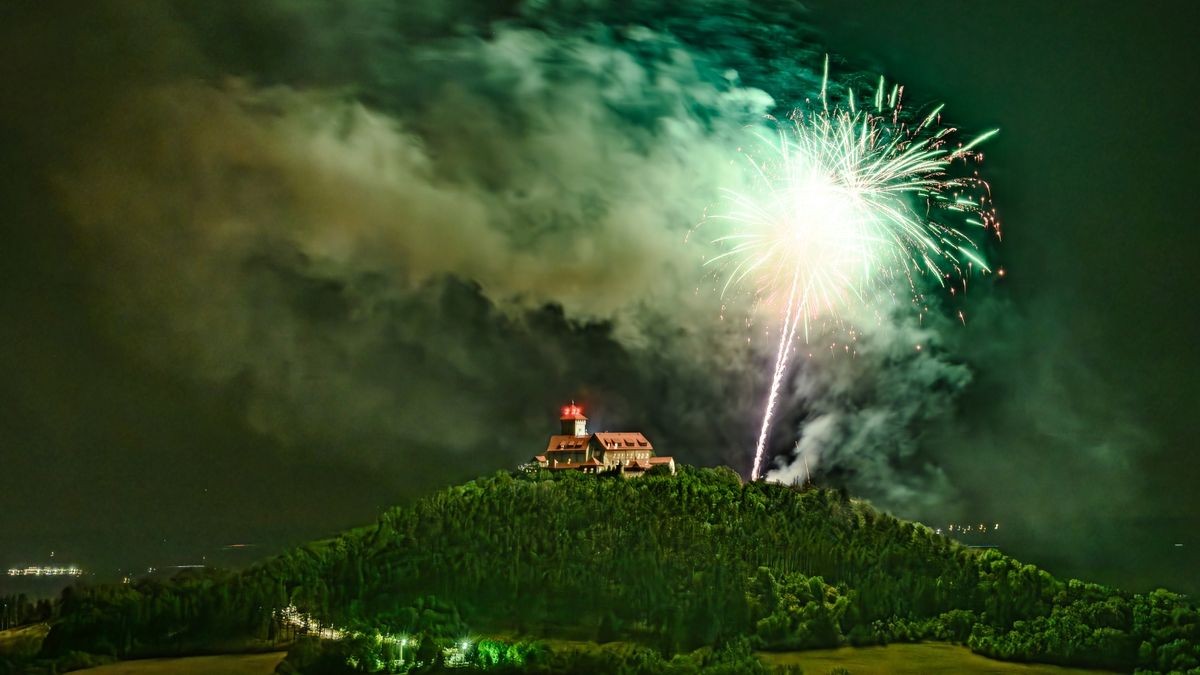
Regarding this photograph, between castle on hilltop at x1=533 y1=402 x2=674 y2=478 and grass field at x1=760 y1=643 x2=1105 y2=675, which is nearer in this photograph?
grass field at x1=760 y1=643 x2=1105 y2=675

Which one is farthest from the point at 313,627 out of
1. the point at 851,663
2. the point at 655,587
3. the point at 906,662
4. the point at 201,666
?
the point at 906,662

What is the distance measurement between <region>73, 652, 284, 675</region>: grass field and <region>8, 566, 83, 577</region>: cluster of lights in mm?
6891

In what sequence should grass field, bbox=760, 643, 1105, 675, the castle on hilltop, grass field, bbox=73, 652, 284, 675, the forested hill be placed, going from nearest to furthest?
grass field, bbox=73, 652, 284, 675
grass field, bbox=760, 643, 1105, 675
the forested hill
the castle on hilltop

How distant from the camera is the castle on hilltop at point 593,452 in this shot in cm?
2677

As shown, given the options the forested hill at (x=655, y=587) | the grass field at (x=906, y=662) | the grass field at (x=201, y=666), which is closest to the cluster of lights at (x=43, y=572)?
the forested hill at (x=655, y=587)

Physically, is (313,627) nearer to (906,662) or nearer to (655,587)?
(655,587)

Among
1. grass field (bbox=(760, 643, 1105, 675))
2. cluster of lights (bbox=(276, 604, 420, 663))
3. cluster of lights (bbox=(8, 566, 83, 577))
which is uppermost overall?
cluster of lights (bbox=(8, 566, 83, 577))

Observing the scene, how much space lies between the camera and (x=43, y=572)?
79.6 ft

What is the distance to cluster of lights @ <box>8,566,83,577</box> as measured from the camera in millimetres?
24156

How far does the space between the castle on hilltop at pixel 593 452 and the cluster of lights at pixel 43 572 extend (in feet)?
34.2

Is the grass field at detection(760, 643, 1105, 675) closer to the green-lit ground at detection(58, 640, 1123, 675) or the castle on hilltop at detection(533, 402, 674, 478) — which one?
the green-lit ground at detection(58, 640, 1123, 675)

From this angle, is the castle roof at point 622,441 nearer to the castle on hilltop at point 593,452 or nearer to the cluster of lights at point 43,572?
the castle on hilltop at point 593,452

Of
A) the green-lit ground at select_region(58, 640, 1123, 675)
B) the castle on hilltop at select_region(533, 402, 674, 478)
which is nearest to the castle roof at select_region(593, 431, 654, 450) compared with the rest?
the castle on hilltop at select_region(533, 402, 674, 478)

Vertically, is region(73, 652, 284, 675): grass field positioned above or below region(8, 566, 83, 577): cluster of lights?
below
